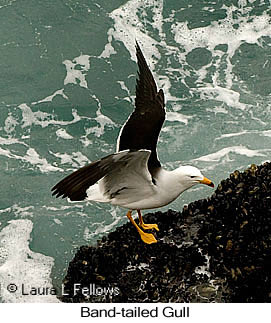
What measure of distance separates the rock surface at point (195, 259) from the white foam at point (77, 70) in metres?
8.76

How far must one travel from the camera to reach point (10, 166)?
12359 millimetres

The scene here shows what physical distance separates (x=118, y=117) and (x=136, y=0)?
4872mm

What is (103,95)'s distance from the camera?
14383mm

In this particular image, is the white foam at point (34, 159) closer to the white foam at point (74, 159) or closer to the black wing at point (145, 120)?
the white foam at point (74, 159)

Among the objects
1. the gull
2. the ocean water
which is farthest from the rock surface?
the ocean water

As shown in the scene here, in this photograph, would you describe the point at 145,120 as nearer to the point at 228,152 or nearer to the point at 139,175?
the point at 139,175

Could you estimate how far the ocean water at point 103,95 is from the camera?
35.5ft

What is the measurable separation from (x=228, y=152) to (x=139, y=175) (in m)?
7.41

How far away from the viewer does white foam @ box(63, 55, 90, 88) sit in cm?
1478

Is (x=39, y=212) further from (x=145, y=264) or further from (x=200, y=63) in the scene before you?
(x=200, y=63)

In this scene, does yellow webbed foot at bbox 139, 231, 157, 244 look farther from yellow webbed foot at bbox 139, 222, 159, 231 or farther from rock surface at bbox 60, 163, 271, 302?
yellow webbed foot at bbox 139, 222, 159, 231

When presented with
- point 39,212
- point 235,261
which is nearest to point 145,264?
point 235,261

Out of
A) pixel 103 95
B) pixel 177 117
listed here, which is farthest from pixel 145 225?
pixel 103 95

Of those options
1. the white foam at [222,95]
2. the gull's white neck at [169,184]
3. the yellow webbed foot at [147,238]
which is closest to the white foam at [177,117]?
the white foam at [222,95]
